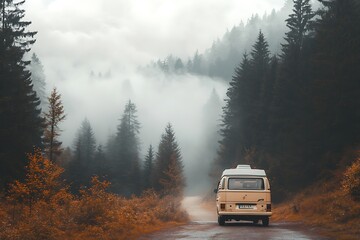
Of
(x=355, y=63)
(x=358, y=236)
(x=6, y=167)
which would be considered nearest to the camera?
(x=358, y=236)

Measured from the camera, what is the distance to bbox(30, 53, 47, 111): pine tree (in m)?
102

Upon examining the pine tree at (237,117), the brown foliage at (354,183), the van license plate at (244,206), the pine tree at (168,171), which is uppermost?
the pine tree at (237,117)

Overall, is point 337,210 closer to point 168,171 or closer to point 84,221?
point 84,221

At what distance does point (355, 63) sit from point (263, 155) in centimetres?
2073

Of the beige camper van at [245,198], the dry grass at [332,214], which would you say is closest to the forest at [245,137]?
the dry grass at [332,214]

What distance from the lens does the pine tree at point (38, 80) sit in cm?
10169

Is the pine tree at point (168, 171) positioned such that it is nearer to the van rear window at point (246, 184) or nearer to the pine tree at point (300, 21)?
the pine tree at point (300, 21)

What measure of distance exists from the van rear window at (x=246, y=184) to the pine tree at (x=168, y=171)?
4184cm

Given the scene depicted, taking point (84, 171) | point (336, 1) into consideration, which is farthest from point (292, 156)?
point (84, 171)

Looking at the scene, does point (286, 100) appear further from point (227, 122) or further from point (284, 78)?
point (227, 122)

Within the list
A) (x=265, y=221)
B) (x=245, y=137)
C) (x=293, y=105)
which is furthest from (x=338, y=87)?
A: (x=245, y=137)

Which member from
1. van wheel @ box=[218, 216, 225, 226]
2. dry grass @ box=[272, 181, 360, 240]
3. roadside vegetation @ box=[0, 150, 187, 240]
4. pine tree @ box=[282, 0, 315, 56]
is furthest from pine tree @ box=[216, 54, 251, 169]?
roadside vegetation @ box=[0, 150, 187, 240]

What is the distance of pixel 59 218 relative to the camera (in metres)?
17.0

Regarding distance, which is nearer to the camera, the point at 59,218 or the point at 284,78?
the point at 59,218
